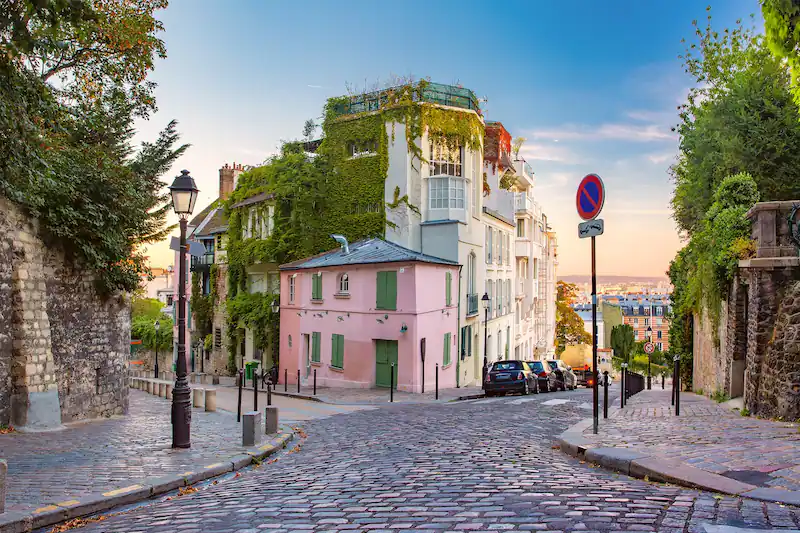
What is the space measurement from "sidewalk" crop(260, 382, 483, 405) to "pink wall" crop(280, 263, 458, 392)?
3.01 ft

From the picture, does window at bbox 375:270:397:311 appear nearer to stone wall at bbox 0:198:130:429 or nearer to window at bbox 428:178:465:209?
window at bbox 428:178:465:209

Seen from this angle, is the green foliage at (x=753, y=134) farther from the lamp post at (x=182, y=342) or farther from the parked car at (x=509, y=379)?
the lamp post at (x=182, y=342)

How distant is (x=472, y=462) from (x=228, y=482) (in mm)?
3238

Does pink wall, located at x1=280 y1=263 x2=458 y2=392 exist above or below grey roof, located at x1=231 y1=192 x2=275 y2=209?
below

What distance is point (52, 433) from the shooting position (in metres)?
11.7

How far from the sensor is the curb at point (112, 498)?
5965 mm

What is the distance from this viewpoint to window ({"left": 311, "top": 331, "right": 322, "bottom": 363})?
27.3m

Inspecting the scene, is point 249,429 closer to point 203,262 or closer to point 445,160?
point 445,160

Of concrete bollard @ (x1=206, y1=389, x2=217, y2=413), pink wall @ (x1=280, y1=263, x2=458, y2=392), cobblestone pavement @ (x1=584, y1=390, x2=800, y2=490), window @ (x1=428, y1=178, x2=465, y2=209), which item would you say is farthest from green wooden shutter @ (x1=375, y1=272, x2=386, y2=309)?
cobblestone pavement @ (x1=584, y1=390, x2=800, y2=490)

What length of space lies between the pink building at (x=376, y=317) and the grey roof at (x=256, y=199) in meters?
6.25

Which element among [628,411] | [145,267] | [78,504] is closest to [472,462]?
[78,504]

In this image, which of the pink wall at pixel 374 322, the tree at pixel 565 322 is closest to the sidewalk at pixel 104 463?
the pink wall at pixel 374 322

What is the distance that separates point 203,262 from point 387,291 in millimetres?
20911

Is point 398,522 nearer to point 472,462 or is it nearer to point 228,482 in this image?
point 472,462
